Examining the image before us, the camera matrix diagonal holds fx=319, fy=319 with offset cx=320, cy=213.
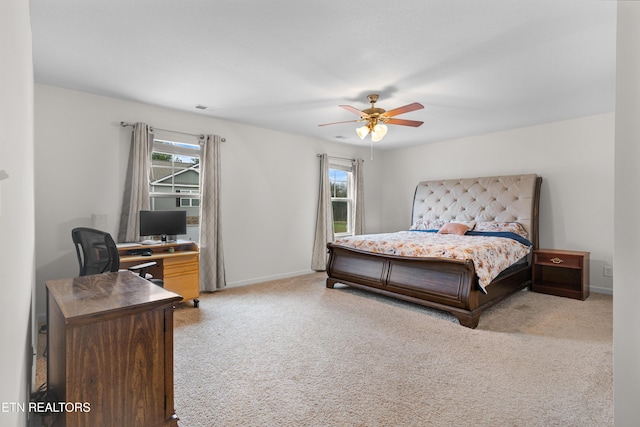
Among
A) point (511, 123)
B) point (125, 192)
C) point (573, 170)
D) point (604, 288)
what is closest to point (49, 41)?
A: point (125, 192)

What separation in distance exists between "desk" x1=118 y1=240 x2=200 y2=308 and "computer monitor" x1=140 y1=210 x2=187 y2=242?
6.6 inches

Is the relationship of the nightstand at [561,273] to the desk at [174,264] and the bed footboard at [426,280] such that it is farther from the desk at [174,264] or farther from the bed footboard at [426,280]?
the desk at [174,264]

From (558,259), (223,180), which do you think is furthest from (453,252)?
(223,180)

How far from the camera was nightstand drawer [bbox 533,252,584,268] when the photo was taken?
4.18 meters

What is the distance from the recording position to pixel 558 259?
435 cm

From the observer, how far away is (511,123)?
4.78 meters

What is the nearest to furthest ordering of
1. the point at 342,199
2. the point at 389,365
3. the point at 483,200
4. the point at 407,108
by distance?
1. the point at 389,365
2. the point at 407,108
3. the point at 483,200
4. the point at 342,199

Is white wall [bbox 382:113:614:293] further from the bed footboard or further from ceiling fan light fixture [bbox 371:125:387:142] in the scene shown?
ceiling fan light fixture [bbox 371:125:387:142]

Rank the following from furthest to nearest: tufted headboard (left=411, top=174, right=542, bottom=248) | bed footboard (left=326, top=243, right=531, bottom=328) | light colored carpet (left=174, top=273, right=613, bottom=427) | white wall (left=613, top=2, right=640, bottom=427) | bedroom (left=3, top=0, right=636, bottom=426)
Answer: tufted headboard (left=411, top=174, right=542, bottom=248) < bedroom (left=3, top=0, right=636, bottom=426) < bed footboard (left=326, top=243, right=531, bottom=328) < light colored carpet (left=174, top=273, right=613, bottom=427) < white wall (left=613, top=2, right=640, bottom=427)

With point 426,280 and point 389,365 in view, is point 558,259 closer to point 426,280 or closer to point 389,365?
point 426,280

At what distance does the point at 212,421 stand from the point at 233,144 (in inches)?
148

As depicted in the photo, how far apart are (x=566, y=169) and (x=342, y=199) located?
3.64 m

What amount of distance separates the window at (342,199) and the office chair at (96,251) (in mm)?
4100

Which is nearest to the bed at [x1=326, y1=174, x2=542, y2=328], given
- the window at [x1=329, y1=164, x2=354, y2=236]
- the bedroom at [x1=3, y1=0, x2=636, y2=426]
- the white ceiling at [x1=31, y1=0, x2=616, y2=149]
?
the bedroom at [x1=3, y1=0, x2=636, y2=426]
